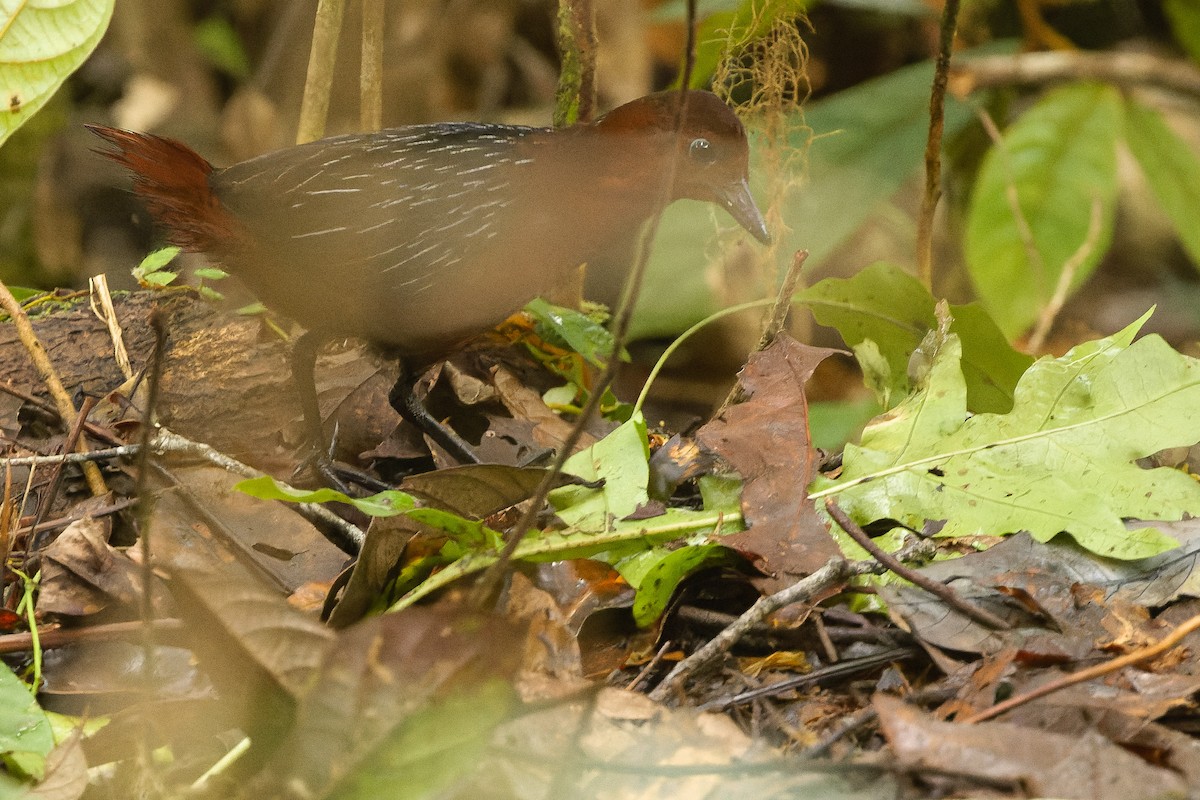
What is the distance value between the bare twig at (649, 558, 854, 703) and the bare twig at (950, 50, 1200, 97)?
11.3 ft

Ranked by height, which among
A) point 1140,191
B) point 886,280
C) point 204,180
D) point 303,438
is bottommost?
point 1140,191

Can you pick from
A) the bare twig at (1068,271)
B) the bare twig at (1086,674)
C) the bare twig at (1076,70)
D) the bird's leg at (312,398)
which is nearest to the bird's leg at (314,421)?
the bird's leg at (312,398)

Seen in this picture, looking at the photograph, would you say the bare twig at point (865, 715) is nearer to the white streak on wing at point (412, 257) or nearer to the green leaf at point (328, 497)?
the green leaf at point (328, 497)

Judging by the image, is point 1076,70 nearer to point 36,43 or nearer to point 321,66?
point 321,66

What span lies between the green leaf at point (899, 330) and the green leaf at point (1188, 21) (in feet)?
10.6

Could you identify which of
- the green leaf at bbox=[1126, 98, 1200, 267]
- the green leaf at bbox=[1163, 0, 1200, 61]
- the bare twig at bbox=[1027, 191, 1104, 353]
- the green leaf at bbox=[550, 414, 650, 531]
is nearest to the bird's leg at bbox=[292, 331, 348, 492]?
the green leaf at bbox=[550, 414, 650, 531]

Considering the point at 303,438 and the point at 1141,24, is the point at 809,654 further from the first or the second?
the point at 1141,24

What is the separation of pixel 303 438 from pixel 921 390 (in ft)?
4.60

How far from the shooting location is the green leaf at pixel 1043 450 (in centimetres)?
212

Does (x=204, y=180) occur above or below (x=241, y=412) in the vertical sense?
above

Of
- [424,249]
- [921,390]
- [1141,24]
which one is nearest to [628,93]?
[1141,24]

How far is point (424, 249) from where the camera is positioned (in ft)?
9.12

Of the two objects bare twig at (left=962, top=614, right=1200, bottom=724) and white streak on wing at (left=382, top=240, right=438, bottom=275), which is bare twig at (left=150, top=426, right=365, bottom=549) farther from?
bare twig at (left=962, top=614, right=1200, bottom=724)

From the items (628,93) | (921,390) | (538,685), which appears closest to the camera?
(538,685)
